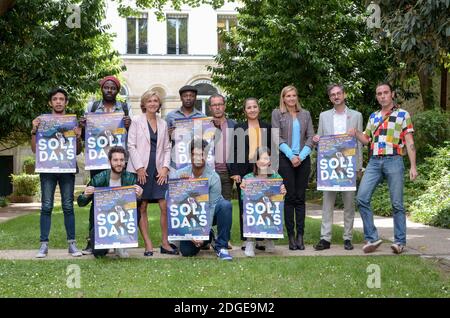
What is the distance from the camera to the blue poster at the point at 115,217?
6.41 metres

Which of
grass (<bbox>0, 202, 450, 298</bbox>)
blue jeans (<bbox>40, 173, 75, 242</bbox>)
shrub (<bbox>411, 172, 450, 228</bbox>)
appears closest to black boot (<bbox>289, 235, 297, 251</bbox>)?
grass (<bbox>0, 202, 450, 298</bbox>)

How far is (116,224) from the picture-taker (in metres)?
6.45

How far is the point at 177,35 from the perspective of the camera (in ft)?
104

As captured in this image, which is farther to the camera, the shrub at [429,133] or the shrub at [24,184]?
the shrub at [24,184]

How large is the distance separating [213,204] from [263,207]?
0.61 metres

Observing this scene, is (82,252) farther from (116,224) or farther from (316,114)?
(316,114)

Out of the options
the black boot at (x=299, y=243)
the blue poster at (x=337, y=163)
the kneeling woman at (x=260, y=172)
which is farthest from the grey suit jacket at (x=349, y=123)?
the black boot at (x=299, y=243)

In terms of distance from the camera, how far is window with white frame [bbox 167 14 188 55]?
31.4m

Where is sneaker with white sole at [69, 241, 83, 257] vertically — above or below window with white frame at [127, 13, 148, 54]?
below

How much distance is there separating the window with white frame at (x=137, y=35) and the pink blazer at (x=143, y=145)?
25.1 metres

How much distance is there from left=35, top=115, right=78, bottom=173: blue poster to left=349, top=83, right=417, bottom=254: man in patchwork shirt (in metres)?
3.63

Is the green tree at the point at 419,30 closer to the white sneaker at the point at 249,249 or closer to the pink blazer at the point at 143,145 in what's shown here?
the white sneaker at the point at 249,249

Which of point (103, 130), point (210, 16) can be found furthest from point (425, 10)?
point (210, 16)

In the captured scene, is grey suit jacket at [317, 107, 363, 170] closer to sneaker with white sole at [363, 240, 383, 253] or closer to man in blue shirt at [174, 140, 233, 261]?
sneaker with white sole at [363, 240, 383, 253]
